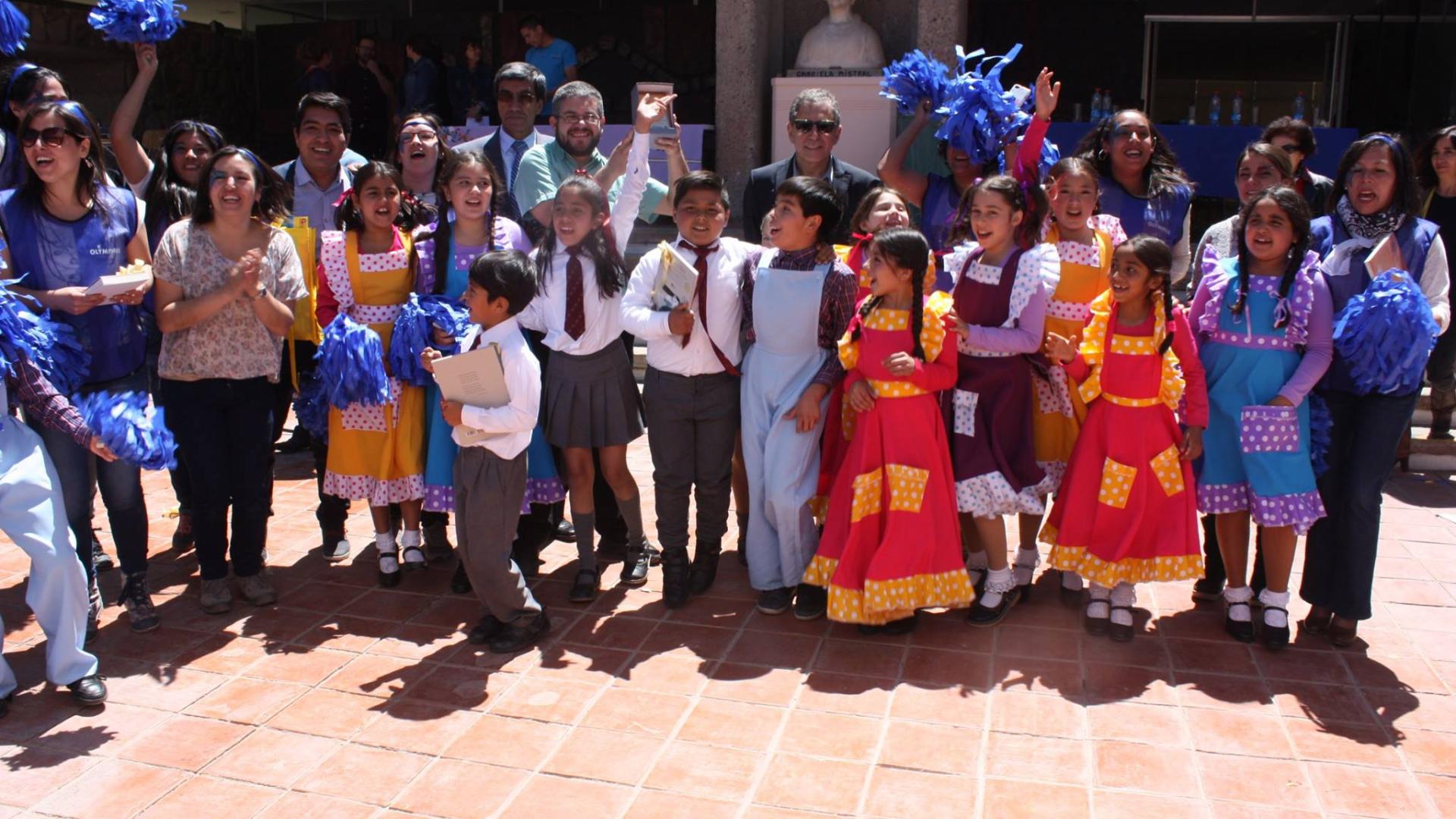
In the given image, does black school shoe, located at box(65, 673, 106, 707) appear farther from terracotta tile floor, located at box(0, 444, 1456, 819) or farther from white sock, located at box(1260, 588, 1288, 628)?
white sock, located at box(1260, 588, 1288, 628)

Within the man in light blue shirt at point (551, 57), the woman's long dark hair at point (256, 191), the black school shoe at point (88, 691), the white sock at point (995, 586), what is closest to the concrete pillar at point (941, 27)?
the man in light blue shirt at point (551, 57)

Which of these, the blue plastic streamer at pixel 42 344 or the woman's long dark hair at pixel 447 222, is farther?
the woman's long dark hair at pixel 447 222

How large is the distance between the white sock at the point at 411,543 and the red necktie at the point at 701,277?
4.87 ft

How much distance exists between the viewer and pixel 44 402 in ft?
12.8

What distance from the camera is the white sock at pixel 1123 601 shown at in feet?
14.4

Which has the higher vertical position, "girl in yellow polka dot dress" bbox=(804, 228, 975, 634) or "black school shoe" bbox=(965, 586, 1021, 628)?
"girl in yellow polka dot dress" bbox=(804, 228, 975, 634)

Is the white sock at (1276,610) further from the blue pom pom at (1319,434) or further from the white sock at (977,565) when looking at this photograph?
the white sock at (977,565)

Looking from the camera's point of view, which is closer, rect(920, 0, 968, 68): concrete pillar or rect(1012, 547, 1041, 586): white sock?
rect(1012, 547, 1041, 586): white sock

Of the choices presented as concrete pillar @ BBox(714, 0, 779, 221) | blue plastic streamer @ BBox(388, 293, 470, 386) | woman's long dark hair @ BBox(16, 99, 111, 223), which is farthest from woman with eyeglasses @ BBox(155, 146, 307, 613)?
concrete pillar @ BBox(714, 0, 779, 221)

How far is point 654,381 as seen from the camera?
4672mm

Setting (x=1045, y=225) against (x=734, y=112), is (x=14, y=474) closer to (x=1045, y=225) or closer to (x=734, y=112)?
(x=1045, y=225)

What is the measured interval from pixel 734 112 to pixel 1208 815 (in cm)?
821

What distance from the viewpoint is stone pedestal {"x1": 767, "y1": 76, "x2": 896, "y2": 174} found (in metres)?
9.84

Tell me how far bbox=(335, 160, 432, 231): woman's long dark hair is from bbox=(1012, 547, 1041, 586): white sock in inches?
111
